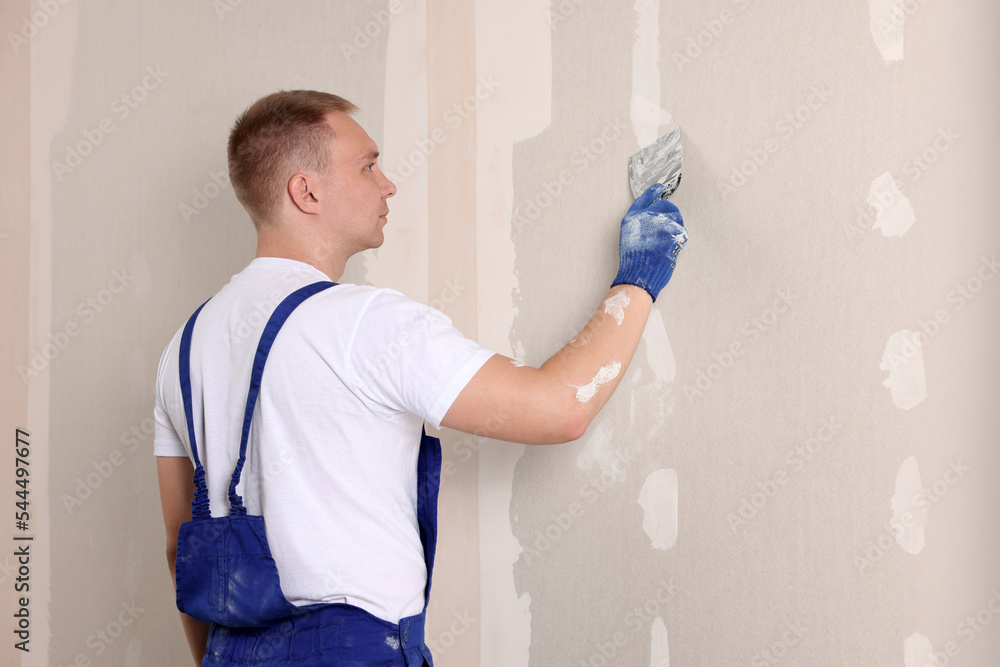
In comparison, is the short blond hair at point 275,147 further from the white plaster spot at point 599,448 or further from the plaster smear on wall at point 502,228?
the white plaster spot at point 599,448

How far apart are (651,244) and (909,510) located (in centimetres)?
72

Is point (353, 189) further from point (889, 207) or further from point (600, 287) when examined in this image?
point (889, 207)

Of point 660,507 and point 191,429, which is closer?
point 191,429

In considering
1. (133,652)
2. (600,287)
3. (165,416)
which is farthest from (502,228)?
(133,652)

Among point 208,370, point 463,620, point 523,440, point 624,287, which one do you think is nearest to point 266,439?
point 208,370

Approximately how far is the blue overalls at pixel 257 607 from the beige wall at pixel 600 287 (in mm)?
638

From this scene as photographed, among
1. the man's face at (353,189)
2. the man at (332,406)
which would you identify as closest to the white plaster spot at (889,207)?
the man at (332,406)

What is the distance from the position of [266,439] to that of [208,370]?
182mm

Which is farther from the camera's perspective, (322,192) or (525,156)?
(525,156)

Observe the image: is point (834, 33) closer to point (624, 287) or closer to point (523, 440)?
point (624, 287)

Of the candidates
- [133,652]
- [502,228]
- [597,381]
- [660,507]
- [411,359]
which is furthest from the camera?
[133,652]

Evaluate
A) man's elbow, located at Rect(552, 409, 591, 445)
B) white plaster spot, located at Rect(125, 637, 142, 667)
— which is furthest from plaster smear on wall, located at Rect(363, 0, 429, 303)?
white plaster spot, located at Rect(125, 637, 142, 667)

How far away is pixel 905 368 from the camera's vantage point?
1.37 meters

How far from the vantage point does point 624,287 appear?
56.0 inches
